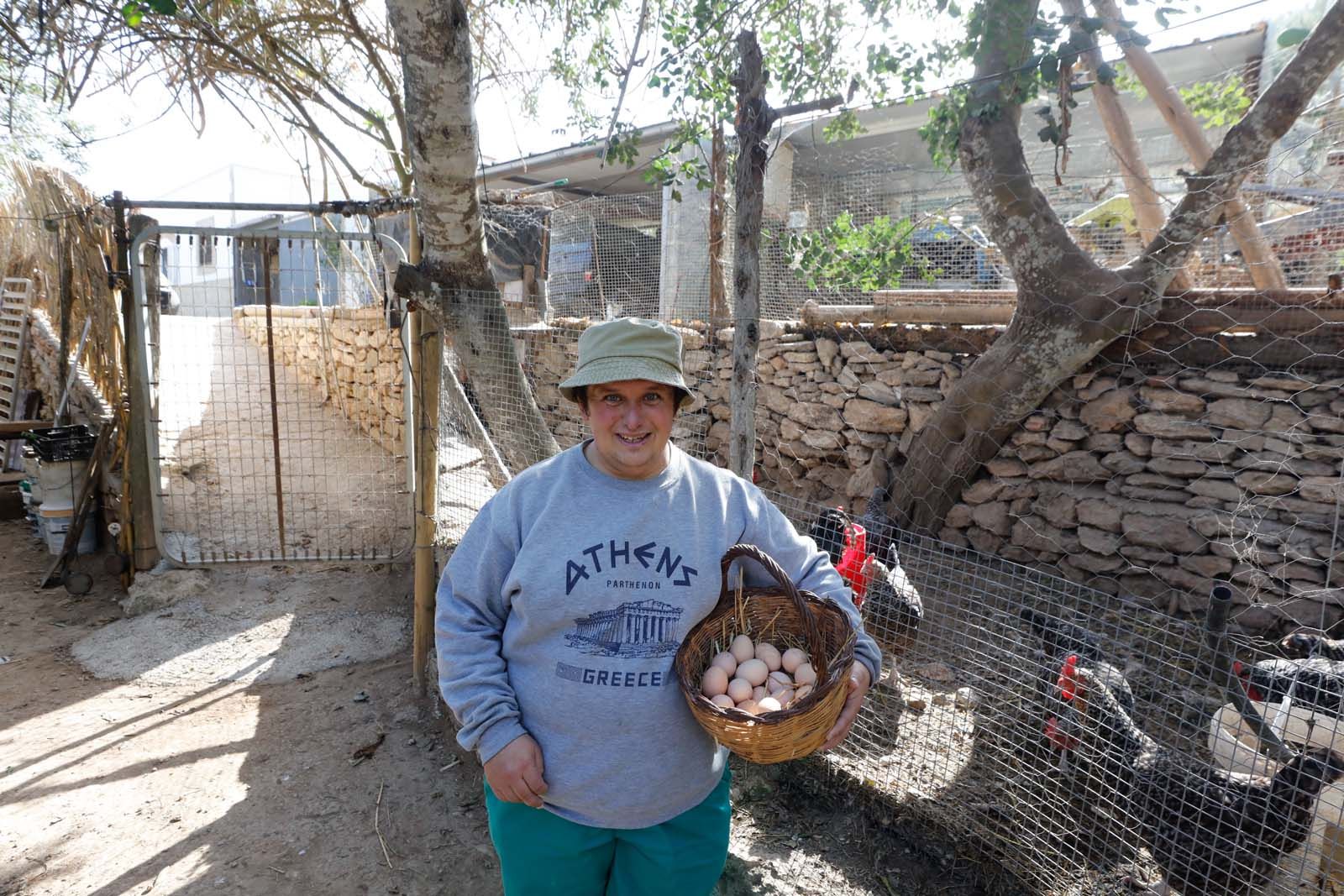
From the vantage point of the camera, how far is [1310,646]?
8.97 ft

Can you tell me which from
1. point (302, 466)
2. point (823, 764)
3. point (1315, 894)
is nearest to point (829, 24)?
point (823, 764)

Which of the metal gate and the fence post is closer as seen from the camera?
the fence post

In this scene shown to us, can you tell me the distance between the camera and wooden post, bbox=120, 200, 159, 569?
4.54 m

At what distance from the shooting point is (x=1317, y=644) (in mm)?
2711

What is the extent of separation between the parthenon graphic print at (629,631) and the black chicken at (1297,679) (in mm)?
1805

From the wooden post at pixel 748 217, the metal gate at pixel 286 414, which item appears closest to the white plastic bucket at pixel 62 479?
the metal gate at pixel 286 414

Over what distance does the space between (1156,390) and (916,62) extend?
7.71 feet

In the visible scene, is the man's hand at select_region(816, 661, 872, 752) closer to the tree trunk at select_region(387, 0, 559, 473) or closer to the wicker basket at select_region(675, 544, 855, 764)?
the wicker basket at select_region(675, 544, 855, 764)

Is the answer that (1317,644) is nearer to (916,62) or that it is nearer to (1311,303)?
(1311,303)

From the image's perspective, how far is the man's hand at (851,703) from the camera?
1.56m

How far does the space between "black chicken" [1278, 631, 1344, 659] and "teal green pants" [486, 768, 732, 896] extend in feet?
7.78

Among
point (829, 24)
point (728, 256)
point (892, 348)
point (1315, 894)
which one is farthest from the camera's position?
point (728, 256)

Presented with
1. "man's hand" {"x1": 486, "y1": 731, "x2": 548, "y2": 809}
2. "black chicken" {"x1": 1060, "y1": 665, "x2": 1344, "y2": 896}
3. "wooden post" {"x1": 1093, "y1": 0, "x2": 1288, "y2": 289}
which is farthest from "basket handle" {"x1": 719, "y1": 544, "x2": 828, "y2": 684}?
"wooden post" {"x1": 1093, "y1": 0, "x2": 1288, "y2": 289}

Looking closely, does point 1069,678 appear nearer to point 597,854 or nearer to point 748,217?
point 597,854
